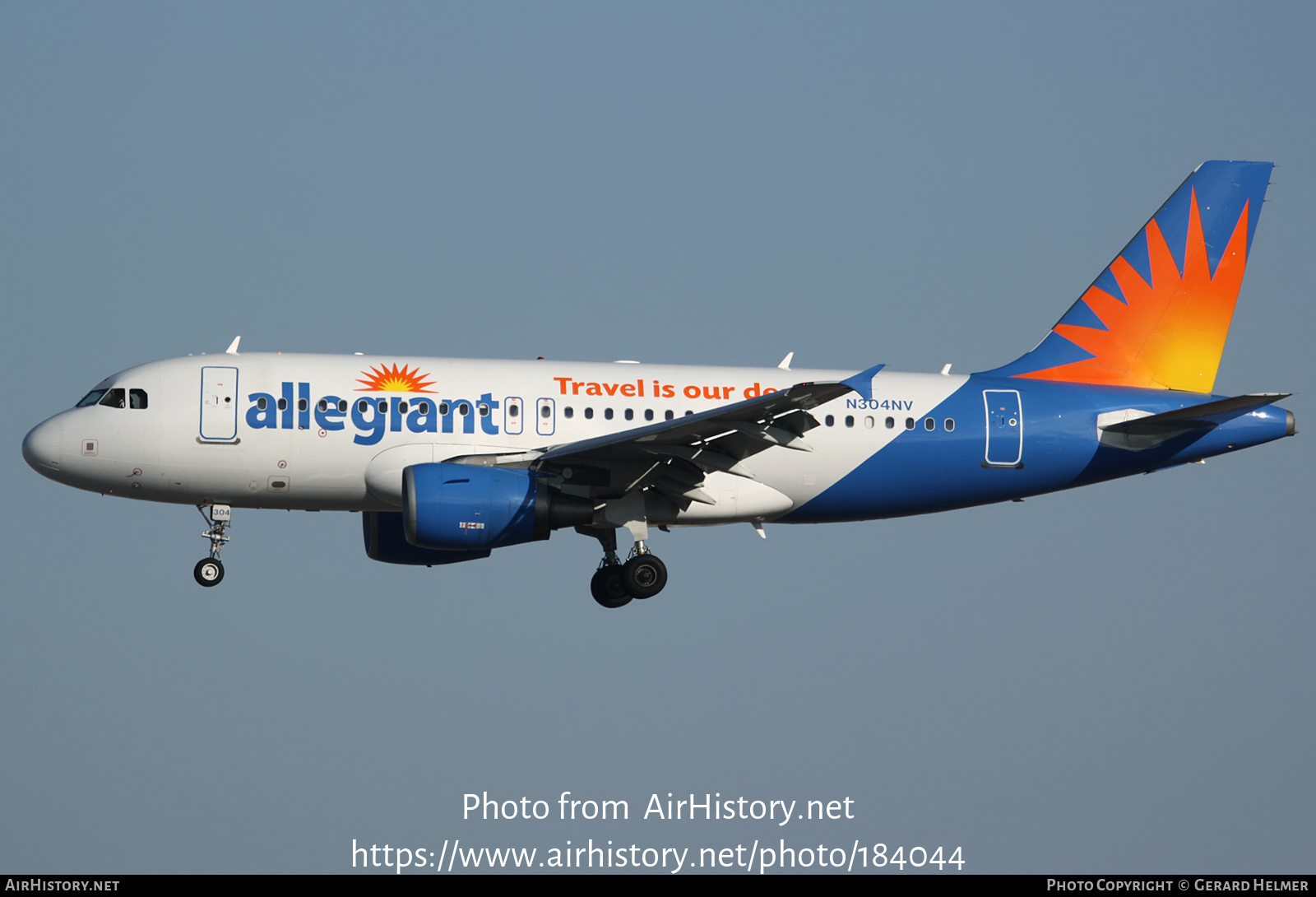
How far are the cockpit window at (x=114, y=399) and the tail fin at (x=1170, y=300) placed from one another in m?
18.4

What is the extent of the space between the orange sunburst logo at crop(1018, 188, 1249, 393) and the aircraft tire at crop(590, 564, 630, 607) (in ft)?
33.3

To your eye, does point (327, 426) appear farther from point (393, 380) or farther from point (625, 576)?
point (625, 576)

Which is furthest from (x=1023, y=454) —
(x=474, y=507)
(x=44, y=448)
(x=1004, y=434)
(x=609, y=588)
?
(x=44, y=448)

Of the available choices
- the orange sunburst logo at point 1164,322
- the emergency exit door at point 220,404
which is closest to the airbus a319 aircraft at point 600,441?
the emergency exit door at point 220,404

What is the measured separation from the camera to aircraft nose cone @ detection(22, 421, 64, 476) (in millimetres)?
31062

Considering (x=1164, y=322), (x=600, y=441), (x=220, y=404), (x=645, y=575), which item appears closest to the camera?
(x=600, y=441)

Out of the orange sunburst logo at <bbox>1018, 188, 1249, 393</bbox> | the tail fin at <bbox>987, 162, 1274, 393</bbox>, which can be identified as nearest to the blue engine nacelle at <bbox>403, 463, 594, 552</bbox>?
the tail fin at <bbox>987, 162, 1274, 393</bbox>

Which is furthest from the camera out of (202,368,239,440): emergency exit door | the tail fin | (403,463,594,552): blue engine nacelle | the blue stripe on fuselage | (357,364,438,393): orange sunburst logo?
the tail fin

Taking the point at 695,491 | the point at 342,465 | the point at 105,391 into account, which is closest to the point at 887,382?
the point at 695,491

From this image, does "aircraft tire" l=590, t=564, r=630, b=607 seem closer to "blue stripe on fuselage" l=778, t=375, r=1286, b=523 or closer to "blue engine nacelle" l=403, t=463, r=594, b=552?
"blue engine nacelle" l=403, t=463, r=594, b=552

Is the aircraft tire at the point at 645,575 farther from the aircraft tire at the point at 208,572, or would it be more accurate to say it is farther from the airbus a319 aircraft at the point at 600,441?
the aircraft tire at the point at 208,572

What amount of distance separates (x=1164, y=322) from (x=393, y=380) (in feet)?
57.3

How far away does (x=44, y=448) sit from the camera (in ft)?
102

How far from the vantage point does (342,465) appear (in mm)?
30891
